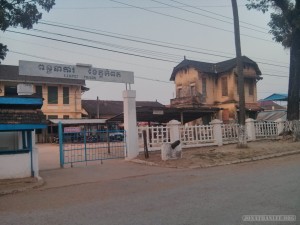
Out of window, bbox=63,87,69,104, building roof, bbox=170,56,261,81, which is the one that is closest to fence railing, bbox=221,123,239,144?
building roof, bbox=170,56,261,81

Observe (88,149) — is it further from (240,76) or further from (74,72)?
(240,76)

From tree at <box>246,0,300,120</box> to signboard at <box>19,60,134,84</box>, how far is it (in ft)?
38.1

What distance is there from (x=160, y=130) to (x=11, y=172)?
8.17m

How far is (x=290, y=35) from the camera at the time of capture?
23766 mm

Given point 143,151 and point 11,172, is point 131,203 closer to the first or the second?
point 11,172

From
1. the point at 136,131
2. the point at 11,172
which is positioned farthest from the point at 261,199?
the point at 136,131

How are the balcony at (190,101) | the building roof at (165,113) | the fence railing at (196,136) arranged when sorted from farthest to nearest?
the balcony at (190,101), the building roof at (165,113), the fence railing at (196,136)

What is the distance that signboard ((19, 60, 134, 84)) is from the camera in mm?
14425

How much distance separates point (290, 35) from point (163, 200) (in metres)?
19.7

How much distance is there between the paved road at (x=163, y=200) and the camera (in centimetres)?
645

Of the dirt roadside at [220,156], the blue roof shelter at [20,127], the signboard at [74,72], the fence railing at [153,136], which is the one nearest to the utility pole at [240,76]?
the dirt roadside at [220,156]

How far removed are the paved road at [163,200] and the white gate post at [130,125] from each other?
5006 millimetres

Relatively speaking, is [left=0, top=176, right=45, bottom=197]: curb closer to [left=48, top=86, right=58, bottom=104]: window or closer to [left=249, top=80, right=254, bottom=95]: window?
[left=249, top=80, right=254, bottom=95]: window

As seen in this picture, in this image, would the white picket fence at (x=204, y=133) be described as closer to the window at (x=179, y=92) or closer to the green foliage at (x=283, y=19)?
the green foliage at (x=283, y=19)
